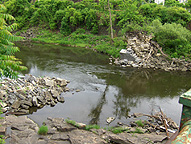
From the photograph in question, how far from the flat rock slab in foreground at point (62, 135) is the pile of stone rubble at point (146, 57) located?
11374 millimetres

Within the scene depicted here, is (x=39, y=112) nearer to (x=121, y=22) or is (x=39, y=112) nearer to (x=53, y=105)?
(x=53, y=105)

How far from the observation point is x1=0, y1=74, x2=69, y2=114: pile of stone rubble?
30.5ft

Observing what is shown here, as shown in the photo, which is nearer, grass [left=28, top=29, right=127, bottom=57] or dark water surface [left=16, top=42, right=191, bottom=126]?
dark water surface [left=16, top=42, right=191, bottom=126]

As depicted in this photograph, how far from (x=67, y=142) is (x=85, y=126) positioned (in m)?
1.21

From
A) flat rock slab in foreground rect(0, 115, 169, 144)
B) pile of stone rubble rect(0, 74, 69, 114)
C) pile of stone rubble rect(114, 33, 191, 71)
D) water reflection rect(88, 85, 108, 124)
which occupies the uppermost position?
pile of stone rubble rect(114, 33, 191, 71)

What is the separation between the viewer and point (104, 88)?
41.9 ft

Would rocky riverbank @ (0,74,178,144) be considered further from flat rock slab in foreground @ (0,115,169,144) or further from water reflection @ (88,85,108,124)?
water reflection @ (88,85,108,124)

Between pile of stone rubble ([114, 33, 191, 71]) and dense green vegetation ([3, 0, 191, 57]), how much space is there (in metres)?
0.90

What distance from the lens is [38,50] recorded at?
23156 millimetres

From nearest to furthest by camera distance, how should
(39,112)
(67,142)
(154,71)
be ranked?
(67,142), (39,112), (154,71)

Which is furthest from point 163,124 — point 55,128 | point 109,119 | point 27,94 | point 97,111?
point 27,94

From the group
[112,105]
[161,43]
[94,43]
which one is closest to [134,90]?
[112,105]

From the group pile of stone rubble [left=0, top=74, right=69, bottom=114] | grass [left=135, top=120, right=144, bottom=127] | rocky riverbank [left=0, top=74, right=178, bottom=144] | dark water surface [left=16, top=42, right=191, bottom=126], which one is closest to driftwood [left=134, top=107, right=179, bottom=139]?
rocky riverbank [left=0, top=74, right=178, bottom=144]

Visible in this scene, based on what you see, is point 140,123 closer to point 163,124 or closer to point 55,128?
point 163,124
